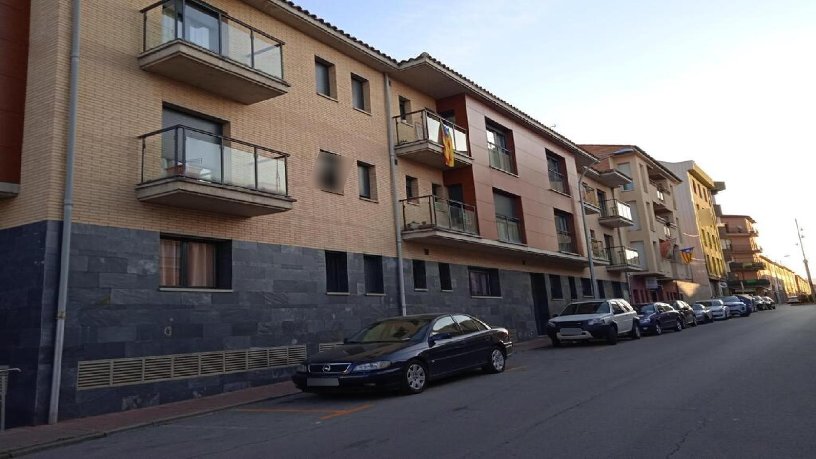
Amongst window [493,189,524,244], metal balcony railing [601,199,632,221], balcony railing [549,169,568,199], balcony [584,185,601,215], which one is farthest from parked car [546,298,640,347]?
metal balcony railing [601,199,632,221]

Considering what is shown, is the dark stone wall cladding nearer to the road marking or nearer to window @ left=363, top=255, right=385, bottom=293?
window @ left=363, top=255, right=385, bottom=293

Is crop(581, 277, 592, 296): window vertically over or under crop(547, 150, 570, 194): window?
under

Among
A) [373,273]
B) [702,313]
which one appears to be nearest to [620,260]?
[702,313]

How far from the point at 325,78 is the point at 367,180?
318cm

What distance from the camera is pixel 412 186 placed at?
63.5 ft

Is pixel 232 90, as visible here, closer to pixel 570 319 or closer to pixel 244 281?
pixel 244 281

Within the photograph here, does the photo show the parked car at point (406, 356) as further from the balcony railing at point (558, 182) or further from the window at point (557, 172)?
the window at point (557, 172)

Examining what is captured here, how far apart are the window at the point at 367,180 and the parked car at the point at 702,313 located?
24477 millimetres

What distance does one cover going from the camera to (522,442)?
5.71 m

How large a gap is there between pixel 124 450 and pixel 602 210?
31.7 meters

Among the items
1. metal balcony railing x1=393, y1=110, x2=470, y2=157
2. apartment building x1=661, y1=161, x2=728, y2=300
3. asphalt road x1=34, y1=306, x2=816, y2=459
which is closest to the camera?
asphalt road x1=34, y1=306, x2=816, y2=459

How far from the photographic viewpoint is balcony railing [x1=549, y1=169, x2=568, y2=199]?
2755 cm

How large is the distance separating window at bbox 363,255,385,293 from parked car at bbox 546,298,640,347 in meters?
5.94

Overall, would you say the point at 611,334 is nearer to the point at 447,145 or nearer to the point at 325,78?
the point at 447,145
